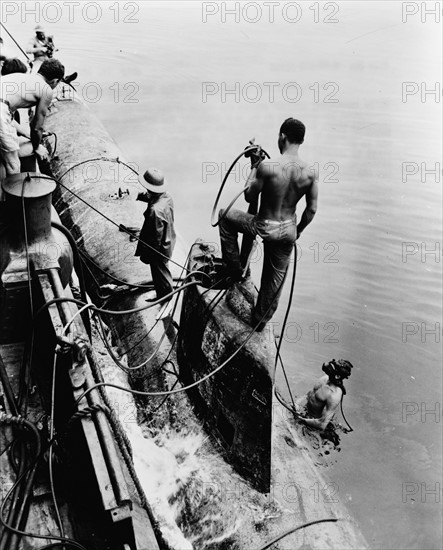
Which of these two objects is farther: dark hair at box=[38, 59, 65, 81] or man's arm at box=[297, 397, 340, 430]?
man's arm at box=[297, 397, 340, 430]

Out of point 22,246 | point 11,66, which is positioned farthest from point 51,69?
point 22,246

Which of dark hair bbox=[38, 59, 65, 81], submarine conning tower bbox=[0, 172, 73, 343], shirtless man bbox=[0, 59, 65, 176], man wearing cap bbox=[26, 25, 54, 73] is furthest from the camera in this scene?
man wearing cap bbox=[26, 25, 54, 73]

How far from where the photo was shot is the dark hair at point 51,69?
7703 millimetres

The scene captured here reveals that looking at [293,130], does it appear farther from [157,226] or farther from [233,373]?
[233,373]

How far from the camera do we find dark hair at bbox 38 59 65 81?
7703mm

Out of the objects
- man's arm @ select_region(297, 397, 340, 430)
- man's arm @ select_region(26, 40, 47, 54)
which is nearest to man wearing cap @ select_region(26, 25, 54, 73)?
man's arm @ select_region(26, 40, 47, 54)

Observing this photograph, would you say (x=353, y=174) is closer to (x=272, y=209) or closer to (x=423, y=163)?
(x=423, y=163)

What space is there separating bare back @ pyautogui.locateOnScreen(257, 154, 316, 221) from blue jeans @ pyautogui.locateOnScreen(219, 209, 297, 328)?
118 mm

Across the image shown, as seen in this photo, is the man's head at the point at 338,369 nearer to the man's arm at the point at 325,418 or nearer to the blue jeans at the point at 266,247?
the man's arm at the point at 325,418

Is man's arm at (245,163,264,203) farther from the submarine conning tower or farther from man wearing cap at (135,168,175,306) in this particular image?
the submarine conning tower

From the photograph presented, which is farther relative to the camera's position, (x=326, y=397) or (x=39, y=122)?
(x=326, y=397)

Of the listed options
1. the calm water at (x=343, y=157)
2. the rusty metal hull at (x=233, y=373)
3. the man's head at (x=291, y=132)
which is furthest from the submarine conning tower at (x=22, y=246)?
the calm water at (x=343, y=157)

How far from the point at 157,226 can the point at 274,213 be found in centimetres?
191

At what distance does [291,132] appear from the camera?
590cm
